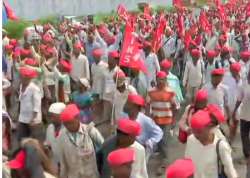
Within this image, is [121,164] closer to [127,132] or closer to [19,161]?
[19,161]

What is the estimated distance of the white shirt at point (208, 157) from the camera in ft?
17.9

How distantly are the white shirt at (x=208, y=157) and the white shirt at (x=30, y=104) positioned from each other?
3.52m

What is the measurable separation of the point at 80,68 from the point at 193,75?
2.22m

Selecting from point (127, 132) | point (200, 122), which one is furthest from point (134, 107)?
point (200, 122)

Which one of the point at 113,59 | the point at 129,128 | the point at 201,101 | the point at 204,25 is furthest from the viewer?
the point at 204,25

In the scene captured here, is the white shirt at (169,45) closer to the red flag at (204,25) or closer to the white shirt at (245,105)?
the red flag at (204,25)

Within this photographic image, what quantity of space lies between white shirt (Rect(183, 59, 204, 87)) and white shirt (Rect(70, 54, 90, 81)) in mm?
1945

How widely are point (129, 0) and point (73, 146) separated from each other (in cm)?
2604

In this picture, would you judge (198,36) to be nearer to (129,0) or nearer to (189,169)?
(189,169)

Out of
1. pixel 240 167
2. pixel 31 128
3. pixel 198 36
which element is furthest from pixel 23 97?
pixel 198 36

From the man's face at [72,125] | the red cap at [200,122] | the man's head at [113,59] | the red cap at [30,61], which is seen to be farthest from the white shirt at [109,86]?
the red cap at [200,122]

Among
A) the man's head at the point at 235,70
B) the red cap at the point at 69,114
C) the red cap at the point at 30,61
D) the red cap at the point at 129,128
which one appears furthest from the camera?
the red cap at the point at 30,61

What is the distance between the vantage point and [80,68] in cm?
1252

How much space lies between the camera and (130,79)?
10422mm
